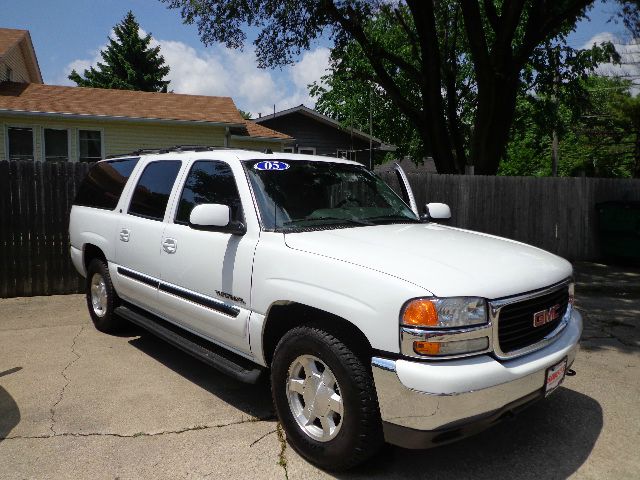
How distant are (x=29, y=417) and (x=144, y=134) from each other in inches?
584

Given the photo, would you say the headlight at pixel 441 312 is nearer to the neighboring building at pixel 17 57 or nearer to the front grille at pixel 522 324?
the front grille at pixel 522 324

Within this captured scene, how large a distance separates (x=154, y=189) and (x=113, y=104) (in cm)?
1441

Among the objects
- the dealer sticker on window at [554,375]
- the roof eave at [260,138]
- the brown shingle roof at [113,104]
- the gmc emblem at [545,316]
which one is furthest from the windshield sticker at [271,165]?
the roof eave at [260,138]

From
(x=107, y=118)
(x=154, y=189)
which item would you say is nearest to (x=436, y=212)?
(x=154, y=189)

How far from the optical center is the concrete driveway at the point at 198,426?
9.76 feet

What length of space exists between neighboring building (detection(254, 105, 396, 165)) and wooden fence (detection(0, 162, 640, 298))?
43.5 ft

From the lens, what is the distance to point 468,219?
10352 millimetres

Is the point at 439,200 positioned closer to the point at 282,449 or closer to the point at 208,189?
the point at 208,189

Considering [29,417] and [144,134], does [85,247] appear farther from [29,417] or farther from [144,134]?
[144,134]

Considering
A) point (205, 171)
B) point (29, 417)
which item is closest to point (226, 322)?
point (205, 171)

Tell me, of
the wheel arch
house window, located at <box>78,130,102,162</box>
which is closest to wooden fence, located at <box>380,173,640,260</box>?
the wheel arch

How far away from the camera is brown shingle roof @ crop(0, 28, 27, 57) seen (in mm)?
18550

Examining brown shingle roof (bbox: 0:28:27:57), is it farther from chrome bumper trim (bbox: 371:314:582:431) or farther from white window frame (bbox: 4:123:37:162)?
chrome bumper trim (bbox: 371:314:582:431)

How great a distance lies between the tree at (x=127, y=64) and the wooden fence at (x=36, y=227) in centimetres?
3490
